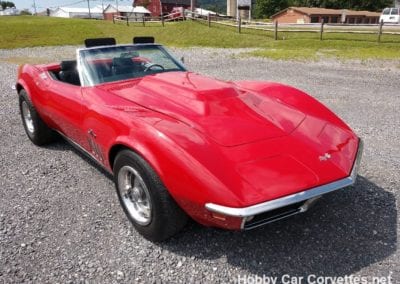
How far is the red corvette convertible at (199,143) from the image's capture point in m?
2.40

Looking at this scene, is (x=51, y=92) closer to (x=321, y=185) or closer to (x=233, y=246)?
(x=233, y=246)

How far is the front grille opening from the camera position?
7.88 ft

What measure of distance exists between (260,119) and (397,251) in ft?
4.63

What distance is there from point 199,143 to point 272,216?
703mm

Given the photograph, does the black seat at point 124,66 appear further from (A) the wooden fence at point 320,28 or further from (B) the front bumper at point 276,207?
(A) the wooden fence at point 320,28

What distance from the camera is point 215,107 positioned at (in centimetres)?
318

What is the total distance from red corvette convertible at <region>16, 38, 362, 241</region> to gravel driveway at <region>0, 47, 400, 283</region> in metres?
0.29

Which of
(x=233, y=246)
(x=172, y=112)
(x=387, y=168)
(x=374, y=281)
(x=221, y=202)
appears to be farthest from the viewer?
(x=387, y=168)

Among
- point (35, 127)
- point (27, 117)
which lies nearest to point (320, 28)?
point (27, 117)

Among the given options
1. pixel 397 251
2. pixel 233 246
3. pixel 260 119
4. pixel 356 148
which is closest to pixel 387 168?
pixel 356 148

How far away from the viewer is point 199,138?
8.81ft

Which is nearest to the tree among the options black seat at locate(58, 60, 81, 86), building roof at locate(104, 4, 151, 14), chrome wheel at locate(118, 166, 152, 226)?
building roof at locate(104, 4, 151, 14)

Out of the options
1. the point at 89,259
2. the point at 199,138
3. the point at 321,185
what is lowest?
the point at 89,259

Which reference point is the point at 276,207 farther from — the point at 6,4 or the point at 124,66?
the point at 6,4
